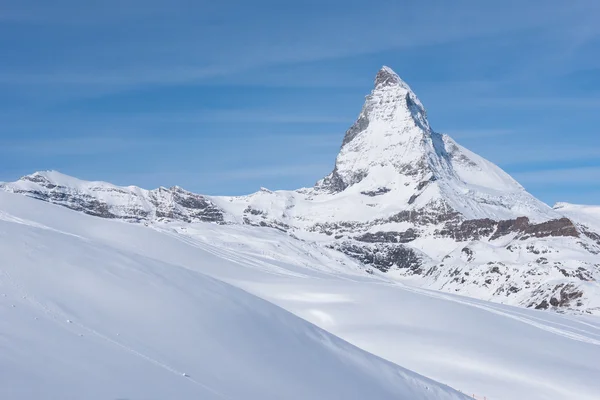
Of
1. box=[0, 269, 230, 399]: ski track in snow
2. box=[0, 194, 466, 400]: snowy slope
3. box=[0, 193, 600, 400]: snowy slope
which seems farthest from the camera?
box=[0, 269, 230, 399]: ski track in snow

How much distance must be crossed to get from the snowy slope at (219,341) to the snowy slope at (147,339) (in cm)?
5

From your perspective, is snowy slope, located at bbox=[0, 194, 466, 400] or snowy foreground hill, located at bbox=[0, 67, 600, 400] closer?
snowy slope, located at bbox=[0, 194, 466, 400]

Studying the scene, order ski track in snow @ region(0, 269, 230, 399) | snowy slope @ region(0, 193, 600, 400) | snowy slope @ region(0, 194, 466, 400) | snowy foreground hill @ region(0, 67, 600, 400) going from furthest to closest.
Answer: ski track in snow @ region(0, 269, 230, 399), snowy foreground hill @ region(0, 67, 600, 400), snowy slope @ region(0, 193, 600, 400), snowy slope @ region(0, 194, 466, 400)

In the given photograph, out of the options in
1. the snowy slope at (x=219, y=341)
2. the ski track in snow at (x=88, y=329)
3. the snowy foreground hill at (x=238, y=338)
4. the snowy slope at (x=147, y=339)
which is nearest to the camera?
the snowy slope at (x=147, y=339)

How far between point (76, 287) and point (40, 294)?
5.40ft

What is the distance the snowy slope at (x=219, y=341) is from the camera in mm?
15383

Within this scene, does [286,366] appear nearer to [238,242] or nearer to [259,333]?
[259,333]

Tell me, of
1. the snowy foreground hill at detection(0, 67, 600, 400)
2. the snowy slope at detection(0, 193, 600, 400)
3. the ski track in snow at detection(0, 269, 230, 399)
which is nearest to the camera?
the snowy slope at detection(0, 193, 600, 400)

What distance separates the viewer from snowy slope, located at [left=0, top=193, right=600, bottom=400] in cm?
1538

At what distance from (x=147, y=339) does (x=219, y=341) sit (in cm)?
290

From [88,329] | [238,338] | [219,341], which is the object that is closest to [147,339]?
[88,329]

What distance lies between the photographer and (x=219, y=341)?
2117 centimetres

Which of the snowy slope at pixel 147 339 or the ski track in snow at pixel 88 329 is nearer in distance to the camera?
the snowy slope at pixel 147 339

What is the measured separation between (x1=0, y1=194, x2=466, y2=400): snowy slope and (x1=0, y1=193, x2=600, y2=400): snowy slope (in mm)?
55
